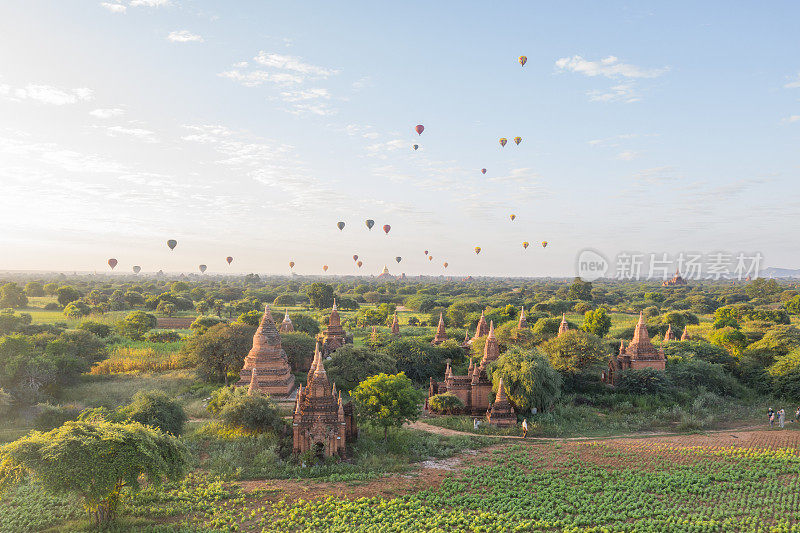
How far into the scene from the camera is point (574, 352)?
40.0 m

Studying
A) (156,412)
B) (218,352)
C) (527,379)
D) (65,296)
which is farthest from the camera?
(65,296)

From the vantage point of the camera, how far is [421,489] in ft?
70.1

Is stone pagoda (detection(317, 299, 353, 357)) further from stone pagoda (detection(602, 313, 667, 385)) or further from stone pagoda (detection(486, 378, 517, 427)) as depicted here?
stone pagoda (detection(602, 313, 667, 385))

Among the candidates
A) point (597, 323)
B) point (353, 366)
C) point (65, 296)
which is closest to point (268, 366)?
point (353, 366)

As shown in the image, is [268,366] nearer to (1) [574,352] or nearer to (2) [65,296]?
(1) [574,352]

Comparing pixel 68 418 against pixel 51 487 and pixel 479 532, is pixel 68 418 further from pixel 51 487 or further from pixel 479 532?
pixel 479 532

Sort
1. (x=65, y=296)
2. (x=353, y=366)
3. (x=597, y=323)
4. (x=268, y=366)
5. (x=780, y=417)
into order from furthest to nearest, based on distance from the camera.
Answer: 1. (x=65, y=296)
2. (x=597, y=323)
3. (x=353, y=366)
4. (x=268, y=366)
5. (x=780, y=417)

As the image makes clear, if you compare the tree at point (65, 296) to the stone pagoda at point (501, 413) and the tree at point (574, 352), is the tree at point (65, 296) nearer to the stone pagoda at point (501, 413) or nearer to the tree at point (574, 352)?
the stone pagoda at point (501, 413)

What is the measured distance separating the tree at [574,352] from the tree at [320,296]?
6973cm

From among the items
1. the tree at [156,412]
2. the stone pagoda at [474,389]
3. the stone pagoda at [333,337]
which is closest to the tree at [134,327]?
the stone pagoda at [333,337]

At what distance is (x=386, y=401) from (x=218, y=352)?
23169 mm

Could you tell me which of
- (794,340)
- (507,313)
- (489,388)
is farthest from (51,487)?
(507,313)

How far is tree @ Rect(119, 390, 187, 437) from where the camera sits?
82.0 ft

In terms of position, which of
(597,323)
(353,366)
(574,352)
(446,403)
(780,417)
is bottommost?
(446,403)
